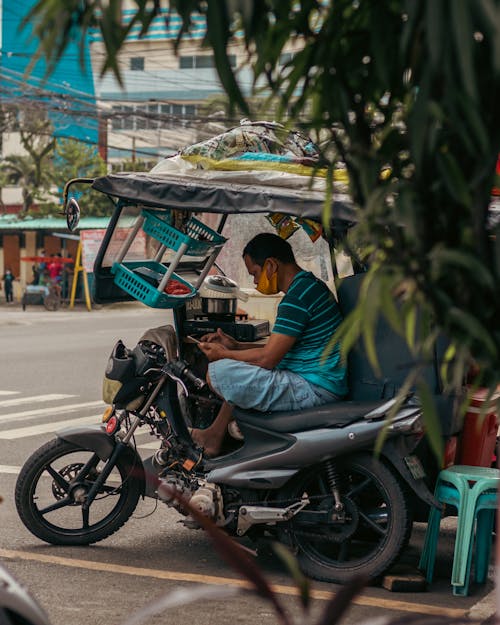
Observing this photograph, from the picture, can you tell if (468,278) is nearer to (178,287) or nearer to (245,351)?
(245,351)

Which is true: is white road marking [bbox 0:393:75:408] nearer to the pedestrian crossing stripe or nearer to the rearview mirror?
the pedestrian crossing stripe

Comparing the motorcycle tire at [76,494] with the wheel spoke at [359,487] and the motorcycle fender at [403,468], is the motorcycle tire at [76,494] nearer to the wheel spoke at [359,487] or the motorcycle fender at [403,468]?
the wheel spoke at [359,487]

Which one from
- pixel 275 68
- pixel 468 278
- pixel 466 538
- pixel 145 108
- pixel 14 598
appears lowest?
pixel 466 538

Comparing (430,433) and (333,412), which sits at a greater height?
(430,433)

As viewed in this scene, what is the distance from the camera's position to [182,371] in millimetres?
6402

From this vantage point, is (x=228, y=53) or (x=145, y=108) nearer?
(x=228, y=53)

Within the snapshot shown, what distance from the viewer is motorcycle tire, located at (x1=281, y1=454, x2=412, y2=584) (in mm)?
→ 5828

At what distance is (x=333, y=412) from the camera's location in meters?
5.99

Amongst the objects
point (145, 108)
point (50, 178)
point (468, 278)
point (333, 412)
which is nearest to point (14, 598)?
point (468, 278)

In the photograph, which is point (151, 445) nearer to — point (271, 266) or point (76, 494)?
point (76, 494)

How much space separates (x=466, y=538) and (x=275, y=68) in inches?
154

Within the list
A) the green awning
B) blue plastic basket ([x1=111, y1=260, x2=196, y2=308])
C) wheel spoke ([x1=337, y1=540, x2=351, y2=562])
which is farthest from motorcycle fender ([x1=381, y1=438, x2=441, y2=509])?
the green awning

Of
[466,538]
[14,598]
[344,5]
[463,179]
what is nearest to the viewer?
[463,179]

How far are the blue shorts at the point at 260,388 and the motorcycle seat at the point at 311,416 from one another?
5 centimetres
